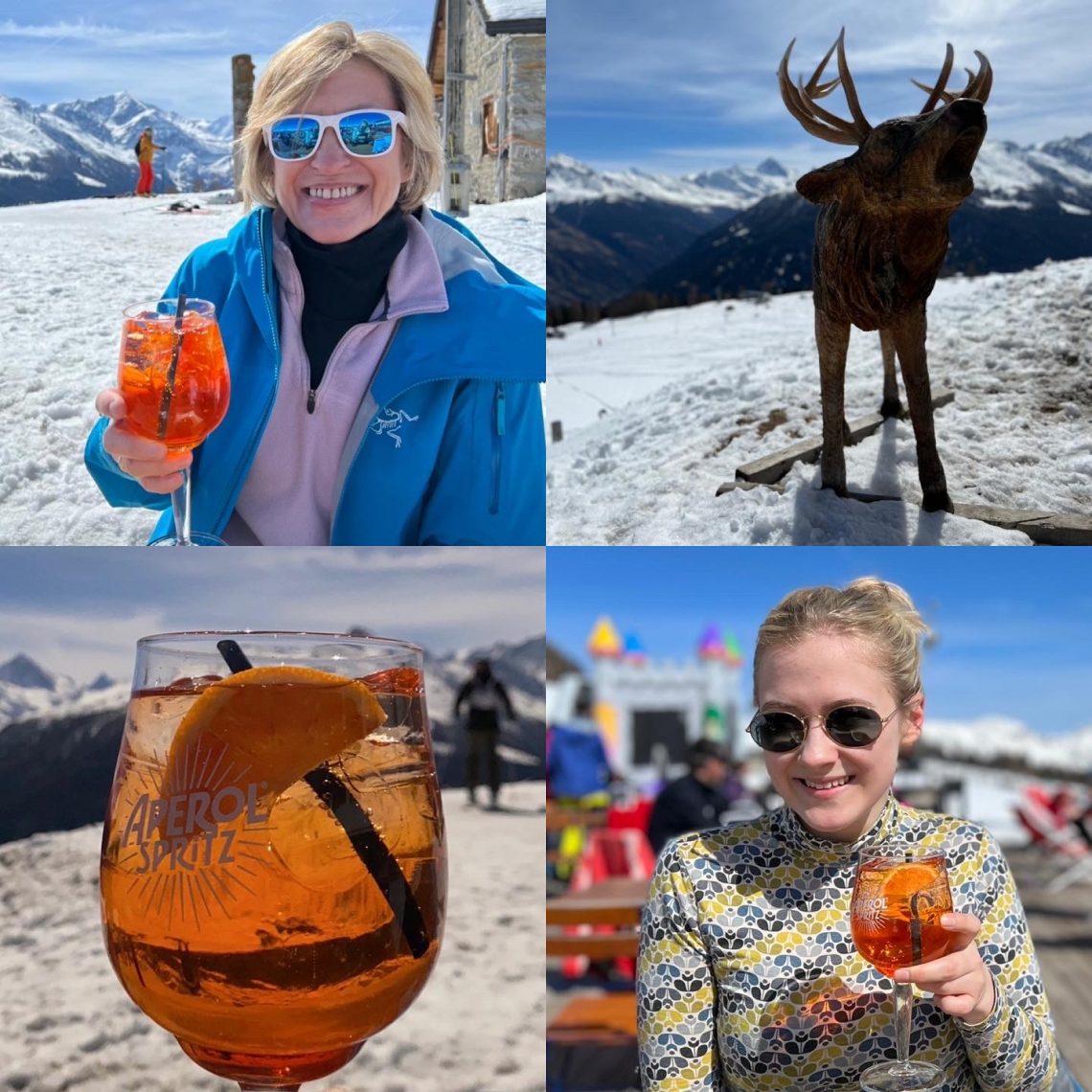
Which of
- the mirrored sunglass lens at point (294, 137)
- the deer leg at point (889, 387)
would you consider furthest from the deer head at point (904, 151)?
the mirrored sunglass lens at point (294, 137)

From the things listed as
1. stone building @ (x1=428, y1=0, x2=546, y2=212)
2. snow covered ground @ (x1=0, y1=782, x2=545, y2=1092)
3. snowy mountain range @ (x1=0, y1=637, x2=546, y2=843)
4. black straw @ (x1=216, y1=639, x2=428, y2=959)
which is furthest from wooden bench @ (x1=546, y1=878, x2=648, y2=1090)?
black straw @ (x1=216, y1=639, x2=428, y2=959)

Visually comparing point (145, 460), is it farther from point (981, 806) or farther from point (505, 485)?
point (981, 806)

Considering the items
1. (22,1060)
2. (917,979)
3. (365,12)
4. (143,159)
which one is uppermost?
(365,12)

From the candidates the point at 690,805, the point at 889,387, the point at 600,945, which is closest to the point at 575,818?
the point at 690,805

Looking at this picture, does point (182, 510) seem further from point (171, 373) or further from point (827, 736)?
point (827, 736)

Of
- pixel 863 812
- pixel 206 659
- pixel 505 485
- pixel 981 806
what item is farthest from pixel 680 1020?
pixel 981 806

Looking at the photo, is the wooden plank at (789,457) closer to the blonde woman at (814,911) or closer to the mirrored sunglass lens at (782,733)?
the blonde woman at (814,911)

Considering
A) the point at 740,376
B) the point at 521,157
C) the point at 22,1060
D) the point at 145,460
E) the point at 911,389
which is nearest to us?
the point at 145,460
